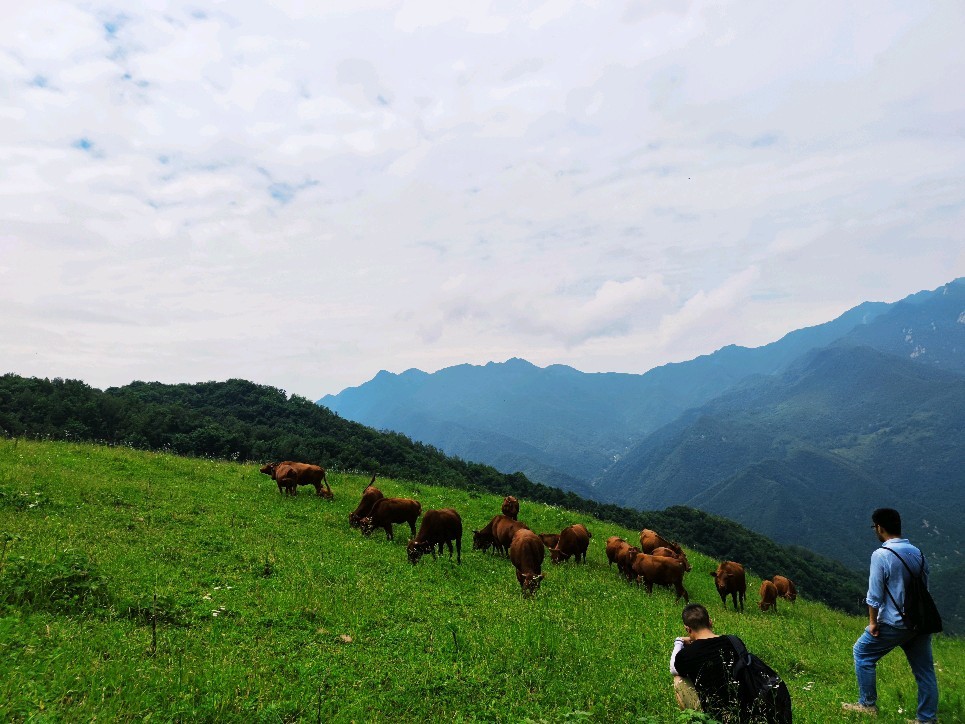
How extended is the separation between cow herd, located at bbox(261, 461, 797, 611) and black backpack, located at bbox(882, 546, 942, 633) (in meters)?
8.78

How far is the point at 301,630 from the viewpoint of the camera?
31.2 ft

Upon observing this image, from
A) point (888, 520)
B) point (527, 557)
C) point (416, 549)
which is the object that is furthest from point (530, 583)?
point (888, 520)

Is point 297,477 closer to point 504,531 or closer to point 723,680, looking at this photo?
point 504,531

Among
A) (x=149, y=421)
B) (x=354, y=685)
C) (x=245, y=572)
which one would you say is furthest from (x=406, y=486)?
(x=149, y=421)

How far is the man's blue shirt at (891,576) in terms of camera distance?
7949 millimetres

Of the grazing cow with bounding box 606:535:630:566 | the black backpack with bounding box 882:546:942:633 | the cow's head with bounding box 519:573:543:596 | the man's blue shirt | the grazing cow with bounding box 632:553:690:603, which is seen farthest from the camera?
the grazing cow with bounding box 606:535:630:566

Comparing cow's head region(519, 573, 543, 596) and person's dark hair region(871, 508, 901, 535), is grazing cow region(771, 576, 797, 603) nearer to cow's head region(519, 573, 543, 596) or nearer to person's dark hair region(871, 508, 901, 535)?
cow's head region(519, 573, 543, 596)

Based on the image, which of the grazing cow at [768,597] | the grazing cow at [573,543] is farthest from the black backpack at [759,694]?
the grazing cow at [768,597]

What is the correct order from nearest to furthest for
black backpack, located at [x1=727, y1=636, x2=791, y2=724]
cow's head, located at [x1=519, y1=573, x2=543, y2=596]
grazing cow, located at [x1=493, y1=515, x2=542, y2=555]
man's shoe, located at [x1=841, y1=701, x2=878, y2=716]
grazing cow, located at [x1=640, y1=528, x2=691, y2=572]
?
black backpack, located at [x1=727, y1=636, x2=791, y2=724] < man's shoe, located at [x1=841, y1=701, x2=878, y2=716] < cow's head, located at [x1=519, y1=573, x2=543, y2=596] < grazing cow, located at [x1=493, y1=515, x2=542, y2=555] < grazing cow, located at [x1=640, y1=528, x2=691, y2=572]

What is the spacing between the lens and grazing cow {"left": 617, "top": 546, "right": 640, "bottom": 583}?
20.3 meters

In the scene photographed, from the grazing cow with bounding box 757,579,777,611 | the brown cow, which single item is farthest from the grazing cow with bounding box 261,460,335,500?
the grazing cow with bounding box 757,579,777,611

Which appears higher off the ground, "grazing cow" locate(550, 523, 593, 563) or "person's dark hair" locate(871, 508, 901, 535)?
"person's dark hair" locate(871, 508, 901, 535)

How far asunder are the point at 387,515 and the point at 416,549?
9.18 ft

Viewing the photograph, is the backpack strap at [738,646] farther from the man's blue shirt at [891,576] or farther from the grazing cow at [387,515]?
the grazing cow at [387,515]
